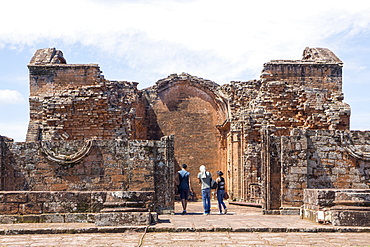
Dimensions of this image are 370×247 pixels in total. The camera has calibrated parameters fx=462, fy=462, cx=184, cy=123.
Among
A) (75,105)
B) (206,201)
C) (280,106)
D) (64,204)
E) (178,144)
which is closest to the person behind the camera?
(64,204)

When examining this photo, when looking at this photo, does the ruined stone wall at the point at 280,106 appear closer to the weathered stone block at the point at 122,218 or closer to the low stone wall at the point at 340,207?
the low stone wall at the point at 340,207

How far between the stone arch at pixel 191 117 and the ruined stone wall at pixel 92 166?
906cm

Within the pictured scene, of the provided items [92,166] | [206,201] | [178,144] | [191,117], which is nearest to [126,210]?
[92,166]

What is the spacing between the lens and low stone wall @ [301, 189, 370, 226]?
919 centimetres

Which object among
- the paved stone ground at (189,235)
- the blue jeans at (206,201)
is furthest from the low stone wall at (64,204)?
the blue jeans at (206,201)

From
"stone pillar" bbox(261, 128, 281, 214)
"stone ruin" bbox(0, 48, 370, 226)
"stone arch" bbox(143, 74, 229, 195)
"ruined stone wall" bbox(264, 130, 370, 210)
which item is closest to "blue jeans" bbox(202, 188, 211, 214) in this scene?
"stone ruin" bbox(0, 48, 370, 226)

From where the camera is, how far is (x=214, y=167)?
72.2 feet

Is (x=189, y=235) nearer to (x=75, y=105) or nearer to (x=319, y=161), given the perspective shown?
(x=319, y=161)

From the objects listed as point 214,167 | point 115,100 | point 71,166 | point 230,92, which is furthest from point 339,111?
point 71,166

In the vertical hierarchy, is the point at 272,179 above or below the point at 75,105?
below

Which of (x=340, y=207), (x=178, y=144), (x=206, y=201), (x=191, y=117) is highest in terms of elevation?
(x=191, y=117)

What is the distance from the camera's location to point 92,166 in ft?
42.5

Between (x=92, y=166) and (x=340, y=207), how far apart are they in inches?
268

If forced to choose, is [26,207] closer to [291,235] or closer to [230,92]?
[291,235]
